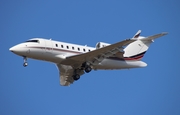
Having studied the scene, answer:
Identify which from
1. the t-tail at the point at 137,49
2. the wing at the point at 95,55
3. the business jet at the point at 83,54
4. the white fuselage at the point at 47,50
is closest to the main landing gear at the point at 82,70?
the business jet at the point at 83,54

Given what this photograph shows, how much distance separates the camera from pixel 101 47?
26.9 meters

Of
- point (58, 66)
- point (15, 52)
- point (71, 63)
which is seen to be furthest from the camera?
point (58, 66)

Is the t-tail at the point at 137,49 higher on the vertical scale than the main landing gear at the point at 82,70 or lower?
higher

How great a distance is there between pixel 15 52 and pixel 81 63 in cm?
469

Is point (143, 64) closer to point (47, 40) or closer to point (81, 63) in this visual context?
point (81, 63)

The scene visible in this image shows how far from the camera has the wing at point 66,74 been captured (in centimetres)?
2911

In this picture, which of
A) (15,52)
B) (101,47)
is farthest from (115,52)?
(15,52)

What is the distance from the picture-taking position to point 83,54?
26484 mm

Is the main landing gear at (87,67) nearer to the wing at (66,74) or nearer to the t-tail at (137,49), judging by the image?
the wing at (66,74)

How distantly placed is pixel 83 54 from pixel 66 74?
12.9 feet

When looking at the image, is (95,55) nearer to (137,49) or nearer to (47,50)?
(47,50)

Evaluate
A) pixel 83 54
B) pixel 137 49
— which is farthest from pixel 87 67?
pixel 137 49

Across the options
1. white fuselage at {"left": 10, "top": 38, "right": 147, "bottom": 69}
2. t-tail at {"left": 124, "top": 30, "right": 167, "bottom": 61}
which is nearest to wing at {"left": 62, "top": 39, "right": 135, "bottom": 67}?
white fuselage at {"left": 10, "top": 38, "right": 147, "bottom": 69}

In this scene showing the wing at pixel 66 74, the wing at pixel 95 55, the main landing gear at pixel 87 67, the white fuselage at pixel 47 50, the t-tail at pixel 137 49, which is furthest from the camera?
the t-tail at pixel 137 49
